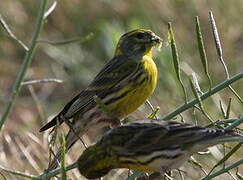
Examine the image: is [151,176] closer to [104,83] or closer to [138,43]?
[104,83]

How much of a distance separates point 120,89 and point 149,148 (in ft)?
4.79

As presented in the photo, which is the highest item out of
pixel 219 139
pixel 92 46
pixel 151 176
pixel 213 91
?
pixel 92 46

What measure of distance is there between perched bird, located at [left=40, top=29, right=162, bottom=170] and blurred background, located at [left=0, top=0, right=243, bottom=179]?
1.63 metres

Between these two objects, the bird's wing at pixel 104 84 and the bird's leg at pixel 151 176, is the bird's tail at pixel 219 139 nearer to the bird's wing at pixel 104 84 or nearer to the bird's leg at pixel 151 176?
the bird's leg at pixel 151 176

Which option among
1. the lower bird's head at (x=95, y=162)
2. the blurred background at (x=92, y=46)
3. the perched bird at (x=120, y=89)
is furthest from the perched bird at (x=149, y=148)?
the blurred background at (x=92, y=46)

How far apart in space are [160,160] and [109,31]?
4176mm

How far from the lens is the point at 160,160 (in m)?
3.41

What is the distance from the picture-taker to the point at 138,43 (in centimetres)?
511

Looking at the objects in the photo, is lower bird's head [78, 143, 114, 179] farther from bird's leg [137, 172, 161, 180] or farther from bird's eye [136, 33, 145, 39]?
bird's eye [136, 33, 145, 39]

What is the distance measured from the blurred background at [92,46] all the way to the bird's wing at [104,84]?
1662mm

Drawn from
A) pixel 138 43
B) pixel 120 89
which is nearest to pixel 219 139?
pixel 120 89

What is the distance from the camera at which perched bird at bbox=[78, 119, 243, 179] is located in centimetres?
A: 337

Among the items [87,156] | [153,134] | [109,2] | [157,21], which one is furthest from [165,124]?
[109,2]

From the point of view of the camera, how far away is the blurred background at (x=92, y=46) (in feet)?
24.7
